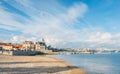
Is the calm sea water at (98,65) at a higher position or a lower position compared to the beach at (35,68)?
lower

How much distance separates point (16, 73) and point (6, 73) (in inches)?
44.7

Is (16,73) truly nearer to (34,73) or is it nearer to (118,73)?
(34,73)

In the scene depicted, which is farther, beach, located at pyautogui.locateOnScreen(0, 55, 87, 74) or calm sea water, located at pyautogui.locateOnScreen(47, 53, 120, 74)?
calm sea water, located at pyautogui.locateOnScreen(47, 53, 120, 74)

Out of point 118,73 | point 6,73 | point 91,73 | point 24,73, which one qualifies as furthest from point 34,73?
point 118,73

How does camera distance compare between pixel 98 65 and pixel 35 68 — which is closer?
pixel 35 68

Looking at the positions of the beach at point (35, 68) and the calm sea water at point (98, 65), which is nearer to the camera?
the beach at point (35, 68)

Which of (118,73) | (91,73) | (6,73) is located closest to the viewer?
(6,73)

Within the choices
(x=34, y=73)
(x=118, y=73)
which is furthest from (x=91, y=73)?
(x=34, y=73)

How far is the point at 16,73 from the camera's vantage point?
80.5 ft

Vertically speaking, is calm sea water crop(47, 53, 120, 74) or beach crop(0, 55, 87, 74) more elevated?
beach crop(0, 55, 87, 74)

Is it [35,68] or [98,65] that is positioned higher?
[35,68]

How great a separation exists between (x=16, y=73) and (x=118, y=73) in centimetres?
2173

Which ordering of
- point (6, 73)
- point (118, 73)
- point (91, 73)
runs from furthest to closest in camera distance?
point (118, 73) < point (91, 73) < point (6, 73)

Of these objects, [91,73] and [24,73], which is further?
[91,73]
